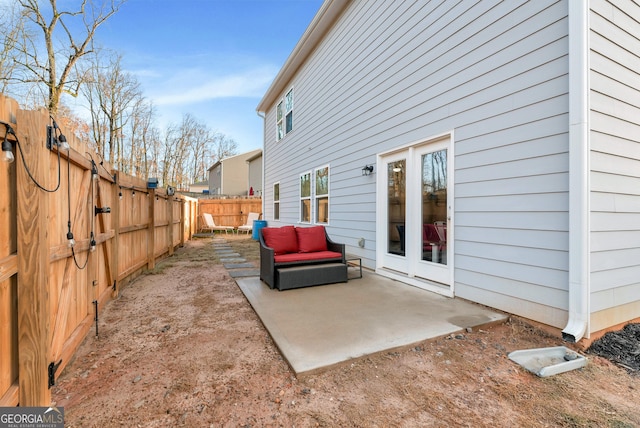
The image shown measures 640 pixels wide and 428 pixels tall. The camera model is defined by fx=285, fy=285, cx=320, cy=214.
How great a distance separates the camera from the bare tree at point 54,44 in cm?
966

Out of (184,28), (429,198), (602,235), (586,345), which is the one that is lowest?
(586,345)

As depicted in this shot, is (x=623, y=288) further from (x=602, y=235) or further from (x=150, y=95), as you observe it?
(x=150, y=95)

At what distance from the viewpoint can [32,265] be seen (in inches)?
65.4

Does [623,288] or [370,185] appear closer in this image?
[623,288]

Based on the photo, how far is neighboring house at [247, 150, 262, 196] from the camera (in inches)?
754

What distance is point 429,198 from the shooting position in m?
4.02

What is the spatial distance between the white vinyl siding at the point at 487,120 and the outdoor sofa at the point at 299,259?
3.11 feet

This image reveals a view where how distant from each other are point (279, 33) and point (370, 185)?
8.20 meters

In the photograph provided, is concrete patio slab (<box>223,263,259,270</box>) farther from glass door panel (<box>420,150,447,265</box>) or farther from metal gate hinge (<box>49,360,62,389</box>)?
metal gate hinge (<box>49,360,62,389</box>)

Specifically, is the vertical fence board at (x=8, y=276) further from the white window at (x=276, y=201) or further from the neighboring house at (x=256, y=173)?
the neighboring house at (x=256, y=173)

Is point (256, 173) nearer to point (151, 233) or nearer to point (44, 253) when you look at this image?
point (151, 233)

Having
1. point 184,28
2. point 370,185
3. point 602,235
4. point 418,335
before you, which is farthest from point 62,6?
point 602,235

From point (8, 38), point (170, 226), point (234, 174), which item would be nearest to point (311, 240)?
point (170, 226)

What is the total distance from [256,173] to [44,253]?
1865 cm
